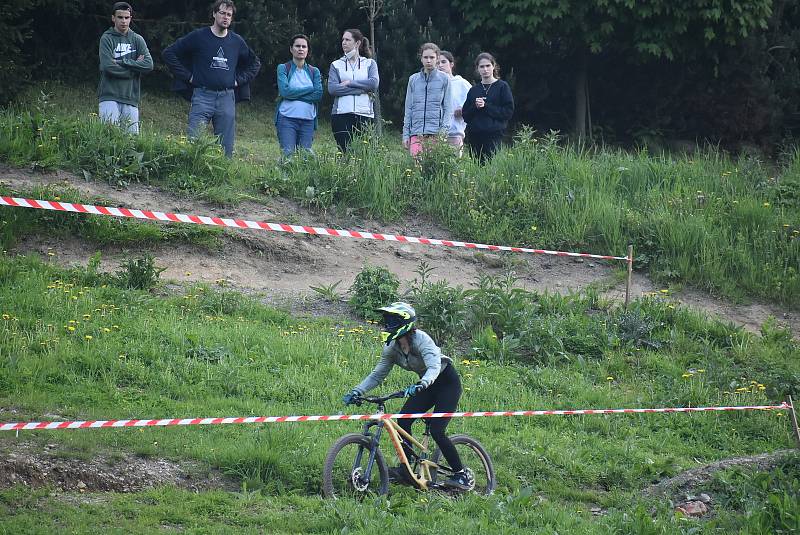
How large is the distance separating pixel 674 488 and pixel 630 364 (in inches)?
124

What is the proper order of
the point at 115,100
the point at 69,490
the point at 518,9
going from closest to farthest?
the point at 69,490, the point at 115,100, the point at 518,9

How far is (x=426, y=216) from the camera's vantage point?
14.7 m

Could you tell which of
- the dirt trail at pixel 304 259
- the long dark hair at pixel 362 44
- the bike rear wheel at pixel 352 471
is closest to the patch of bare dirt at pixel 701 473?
the bike rear wheel at pixel 352 471

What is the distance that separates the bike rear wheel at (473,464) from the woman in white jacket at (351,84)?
6883 millimetres

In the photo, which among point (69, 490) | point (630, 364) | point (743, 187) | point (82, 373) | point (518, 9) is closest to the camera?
point (69, 490)

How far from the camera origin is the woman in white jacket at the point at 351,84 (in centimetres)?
1485

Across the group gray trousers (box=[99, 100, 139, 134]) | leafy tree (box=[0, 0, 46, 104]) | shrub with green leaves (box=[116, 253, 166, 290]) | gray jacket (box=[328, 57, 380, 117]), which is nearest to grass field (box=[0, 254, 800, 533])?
shrub with green leaves (box=[116, 253, 166, 290])

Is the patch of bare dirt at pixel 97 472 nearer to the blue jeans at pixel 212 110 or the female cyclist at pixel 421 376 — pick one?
the female cyclist at pixel 421 376

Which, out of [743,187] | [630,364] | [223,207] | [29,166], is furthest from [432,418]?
[743,187]

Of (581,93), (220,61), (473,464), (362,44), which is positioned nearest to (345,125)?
(362,44)

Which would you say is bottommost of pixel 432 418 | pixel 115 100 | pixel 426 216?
pixel 432 418

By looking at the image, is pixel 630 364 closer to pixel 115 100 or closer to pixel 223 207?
pixel 223 207

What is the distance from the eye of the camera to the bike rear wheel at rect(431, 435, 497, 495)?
338 inches

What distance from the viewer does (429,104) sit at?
15070 mm
